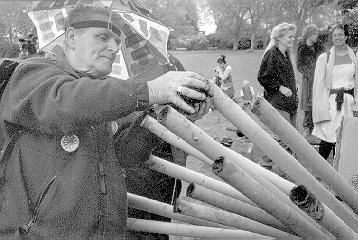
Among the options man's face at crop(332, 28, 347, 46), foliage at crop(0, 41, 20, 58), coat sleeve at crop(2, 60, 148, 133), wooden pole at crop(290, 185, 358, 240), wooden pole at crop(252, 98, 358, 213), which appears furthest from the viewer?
foliage at crop(0, 41, 20, 58)

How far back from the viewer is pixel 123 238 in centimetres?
203

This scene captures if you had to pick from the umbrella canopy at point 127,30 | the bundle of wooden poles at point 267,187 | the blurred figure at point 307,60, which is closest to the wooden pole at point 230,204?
the bundle of wooden poles at point 267,187

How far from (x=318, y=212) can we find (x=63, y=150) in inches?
35.8

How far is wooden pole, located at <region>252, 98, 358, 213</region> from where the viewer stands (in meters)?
1.49

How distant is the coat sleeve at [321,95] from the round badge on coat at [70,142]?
4.20m

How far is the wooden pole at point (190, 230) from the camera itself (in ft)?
6.61

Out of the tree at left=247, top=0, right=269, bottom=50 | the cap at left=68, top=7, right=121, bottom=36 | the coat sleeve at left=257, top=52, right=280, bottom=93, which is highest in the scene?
the cap at left=68, top=7, right=121, bottom=36

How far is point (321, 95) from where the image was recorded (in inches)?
222

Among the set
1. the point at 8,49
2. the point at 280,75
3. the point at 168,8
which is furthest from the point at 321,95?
the point at 8,49

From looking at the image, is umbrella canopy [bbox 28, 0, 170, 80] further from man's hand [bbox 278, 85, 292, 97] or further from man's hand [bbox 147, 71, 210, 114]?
man's hand [bbox 278, 85, 292, 97]

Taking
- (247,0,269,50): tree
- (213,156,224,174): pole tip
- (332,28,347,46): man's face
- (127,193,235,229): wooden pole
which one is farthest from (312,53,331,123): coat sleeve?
(247,0,269,50): tree

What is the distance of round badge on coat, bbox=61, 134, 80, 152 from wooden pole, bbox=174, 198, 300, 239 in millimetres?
419

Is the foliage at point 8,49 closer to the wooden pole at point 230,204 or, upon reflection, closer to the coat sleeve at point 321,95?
the coat sleeve at point 321,95

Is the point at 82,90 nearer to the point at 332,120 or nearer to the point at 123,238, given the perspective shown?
the point at 123,238
